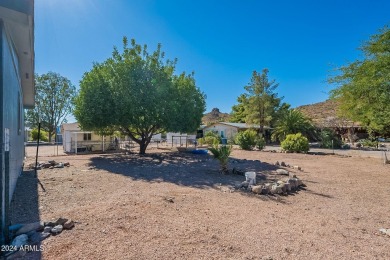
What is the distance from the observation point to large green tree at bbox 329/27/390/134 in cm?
840

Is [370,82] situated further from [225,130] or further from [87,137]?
[225,130]

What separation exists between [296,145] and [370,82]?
11.1 m

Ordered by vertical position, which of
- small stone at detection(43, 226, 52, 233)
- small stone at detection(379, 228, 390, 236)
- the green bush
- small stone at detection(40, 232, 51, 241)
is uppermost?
the green bush

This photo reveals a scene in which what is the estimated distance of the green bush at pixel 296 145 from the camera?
62.2 feet

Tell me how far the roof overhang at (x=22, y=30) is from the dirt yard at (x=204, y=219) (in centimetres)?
350

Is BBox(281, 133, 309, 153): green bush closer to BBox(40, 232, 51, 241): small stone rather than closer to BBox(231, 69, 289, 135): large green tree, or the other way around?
BBox(231, 69, 289, 135): large green tree

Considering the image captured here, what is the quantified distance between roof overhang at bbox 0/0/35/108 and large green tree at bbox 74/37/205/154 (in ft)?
12.4

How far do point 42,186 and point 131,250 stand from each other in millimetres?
5402

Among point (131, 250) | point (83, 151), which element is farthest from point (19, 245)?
point (83, 151)

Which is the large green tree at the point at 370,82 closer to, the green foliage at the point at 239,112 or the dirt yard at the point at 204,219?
the dirt yard at the point at 204,219

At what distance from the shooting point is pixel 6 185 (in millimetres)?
3459

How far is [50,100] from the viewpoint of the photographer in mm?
35406

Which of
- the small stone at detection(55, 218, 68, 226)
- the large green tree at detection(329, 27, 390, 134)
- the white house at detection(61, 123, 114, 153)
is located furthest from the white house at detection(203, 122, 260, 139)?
the small stone at detection(55, 218, 68, 226)

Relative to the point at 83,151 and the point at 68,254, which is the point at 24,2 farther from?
the point at 83,151
